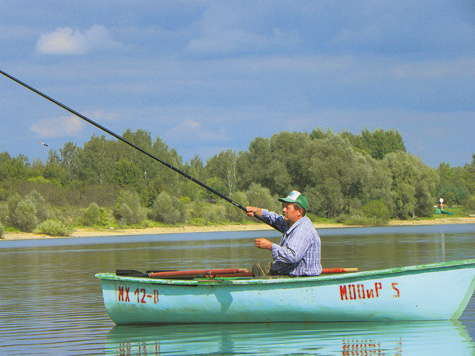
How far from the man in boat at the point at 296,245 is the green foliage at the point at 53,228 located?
38929 millimetres

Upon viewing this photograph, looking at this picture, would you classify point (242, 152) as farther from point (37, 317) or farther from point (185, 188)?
point (37, 317)

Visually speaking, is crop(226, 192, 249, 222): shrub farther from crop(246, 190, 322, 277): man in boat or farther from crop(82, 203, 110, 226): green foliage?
crop(246, 190, 322, 277): man in boat

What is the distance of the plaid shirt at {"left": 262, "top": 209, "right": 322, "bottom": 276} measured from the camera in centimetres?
756

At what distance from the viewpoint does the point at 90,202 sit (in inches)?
2087

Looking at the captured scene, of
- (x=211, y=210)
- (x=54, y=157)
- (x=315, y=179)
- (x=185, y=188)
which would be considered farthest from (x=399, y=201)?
(x=54, y=157)

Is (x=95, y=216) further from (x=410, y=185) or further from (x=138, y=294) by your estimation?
(x=138, y=294)

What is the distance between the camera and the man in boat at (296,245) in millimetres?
7570

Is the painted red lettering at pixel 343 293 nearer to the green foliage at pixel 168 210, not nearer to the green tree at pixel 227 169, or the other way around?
the green foliage at pixel 168 210

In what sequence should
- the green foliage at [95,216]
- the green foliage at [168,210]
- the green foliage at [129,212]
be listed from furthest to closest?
the green foliage at [168,210], the green foliage at [129,212], the green foliage at [95,216]

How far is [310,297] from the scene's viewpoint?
7.70 metres

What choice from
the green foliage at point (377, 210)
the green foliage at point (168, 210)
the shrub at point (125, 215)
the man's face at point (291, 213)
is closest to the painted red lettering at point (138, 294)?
the man's face at point (291, 213)

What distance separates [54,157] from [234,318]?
75870mm

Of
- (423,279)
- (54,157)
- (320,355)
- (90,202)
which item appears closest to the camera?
(320,355)

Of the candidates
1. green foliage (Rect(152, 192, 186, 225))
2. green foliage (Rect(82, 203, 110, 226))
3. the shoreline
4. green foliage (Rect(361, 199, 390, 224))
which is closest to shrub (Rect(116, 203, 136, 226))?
the shoreline
